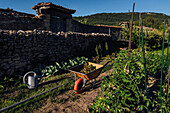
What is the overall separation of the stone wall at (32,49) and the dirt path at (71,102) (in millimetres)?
2982

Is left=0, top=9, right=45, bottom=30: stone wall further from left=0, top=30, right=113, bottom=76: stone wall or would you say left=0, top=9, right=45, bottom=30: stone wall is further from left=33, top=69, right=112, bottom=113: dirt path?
left=33, top=69, right=112, bottom=113: dirt path

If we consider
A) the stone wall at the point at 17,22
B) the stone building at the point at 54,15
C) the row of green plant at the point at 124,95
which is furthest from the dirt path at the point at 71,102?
the stone building at the point at 54,15

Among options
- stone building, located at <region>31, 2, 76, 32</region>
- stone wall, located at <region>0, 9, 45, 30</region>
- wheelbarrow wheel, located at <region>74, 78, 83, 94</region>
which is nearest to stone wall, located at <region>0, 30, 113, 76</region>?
stone wall, located at <region>0, 9, 45, 30</region>

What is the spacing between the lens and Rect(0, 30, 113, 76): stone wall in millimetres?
5871

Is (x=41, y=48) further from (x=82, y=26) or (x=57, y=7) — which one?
(x=82, y=26)

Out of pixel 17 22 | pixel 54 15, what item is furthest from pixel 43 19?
pixel 17 22

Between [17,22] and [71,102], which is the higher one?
[17,22]

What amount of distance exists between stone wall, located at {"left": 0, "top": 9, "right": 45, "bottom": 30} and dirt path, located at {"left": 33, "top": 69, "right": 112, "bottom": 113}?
22.5ft

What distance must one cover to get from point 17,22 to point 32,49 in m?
3.68

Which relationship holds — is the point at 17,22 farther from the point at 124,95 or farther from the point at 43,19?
the point at 124,95

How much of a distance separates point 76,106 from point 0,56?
13.7 feet

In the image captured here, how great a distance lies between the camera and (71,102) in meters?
4.31

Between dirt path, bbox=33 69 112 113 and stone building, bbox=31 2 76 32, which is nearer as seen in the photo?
dirt path, bbox=33 69 112 113

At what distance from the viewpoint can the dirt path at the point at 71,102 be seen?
388 cm
